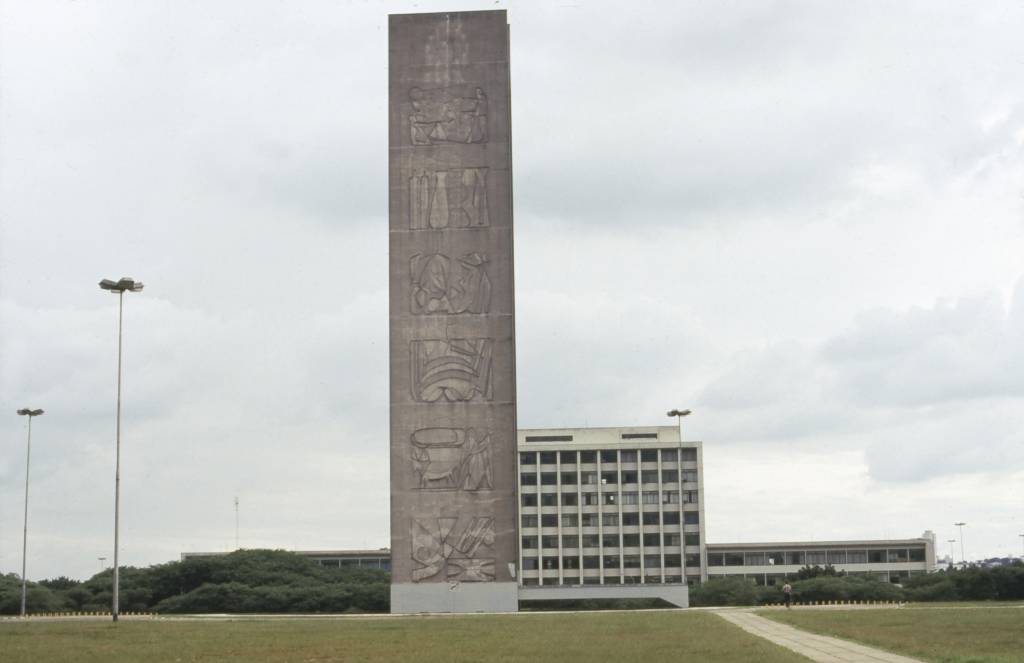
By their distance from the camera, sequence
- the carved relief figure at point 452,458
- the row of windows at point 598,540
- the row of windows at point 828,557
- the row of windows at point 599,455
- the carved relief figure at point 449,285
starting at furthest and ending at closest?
the row of windows at point 599,455 → the row of windows at point 598,540 → the row of windows at point 828,557 → the carved relief figure at point 449,285 → the carved relief figure at point 452,458

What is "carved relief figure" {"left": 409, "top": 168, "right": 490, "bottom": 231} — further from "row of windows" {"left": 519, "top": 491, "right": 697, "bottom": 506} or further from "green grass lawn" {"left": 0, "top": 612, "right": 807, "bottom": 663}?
"row of windows" {"left": 519, "top": 491, "right": 697, "bottom": 506}

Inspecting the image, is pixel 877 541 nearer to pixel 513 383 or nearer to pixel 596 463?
pixel 596 463

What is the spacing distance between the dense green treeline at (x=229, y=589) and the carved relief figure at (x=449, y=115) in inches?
889

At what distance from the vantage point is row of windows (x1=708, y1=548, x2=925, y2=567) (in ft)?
437

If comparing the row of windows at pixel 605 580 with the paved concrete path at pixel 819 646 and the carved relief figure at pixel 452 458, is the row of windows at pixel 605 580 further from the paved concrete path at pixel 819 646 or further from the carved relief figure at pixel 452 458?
the paved concrete path at pixel 819 646

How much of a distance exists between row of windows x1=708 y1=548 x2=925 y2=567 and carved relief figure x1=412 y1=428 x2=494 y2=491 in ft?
259

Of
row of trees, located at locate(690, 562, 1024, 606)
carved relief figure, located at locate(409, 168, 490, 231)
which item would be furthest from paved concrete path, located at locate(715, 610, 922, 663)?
row of trees, located at locate(690, 562, 1024, 606)

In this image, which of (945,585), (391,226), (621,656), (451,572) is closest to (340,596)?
(451,572)

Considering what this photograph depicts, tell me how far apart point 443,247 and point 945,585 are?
33595mm

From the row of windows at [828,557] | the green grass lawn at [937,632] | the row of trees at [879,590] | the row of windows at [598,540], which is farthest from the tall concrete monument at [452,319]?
the row of windows at [828,557]

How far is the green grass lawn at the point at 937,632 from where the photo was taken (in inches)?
906

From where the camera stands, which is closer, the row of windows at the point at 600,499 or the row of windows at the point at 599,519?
the row of windows at the point at 599,519

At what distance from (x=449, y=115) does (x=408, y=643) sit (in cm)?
3678

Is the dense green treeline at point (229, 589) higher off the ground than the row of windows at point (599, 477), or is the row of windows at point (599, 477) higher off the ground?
the row of windows at point (599, 477)
